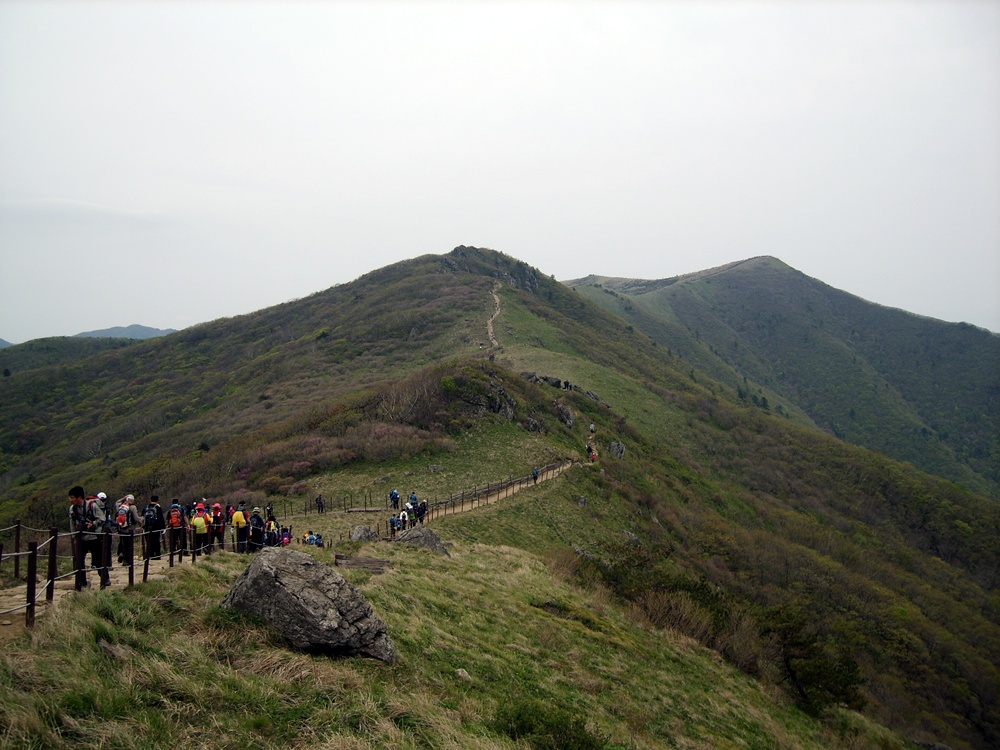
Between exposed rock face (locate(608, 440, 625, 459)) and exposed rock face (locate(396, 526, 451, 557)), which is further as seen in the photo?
exposed rock face (locate(608, 440, 625, 459))

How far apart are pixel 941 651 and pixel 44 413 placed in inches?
4312

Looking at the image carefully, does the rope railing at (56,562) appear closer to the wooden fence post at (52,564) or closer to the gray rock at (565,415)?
the wooden fence post at (52,564)

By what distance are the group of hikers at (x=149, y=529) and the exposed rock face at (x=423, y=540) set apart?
167 inches

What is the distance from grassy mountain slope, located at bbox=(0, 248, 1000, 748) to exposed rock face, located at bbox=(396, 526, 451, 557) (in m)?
2.34

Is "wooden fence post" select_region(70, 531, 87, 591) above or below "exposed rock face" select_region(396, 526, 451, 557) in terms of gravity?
above

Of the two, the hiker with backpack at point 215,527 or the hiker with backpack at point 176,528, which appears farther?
the hiker with backpack at point 215,527

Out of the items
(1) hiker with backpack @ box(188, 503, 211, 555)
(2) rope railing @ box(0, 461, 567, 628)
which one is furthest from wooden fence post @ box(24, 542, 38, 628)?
(1) hiker with backpack @ box(188, 503, 211, 555)

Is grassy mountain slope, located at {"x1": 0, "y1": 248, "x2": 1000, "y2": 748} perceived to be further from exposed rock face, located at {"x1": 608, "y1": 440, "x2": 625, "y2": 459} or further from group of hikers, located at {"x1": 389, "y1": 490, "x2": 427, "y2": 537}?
group of hikers, located at {"x1": 389, "y1": 490, "x2": 427, "y2": 537}

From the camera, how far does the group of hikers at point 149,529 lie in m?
9.69

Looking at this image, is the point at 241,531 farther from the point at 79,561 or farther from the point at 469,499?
the point at 469,499

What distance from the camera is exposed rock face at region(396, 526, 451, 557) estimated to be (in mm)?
18938

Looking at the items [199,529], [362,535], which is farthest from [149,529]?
[362,535]

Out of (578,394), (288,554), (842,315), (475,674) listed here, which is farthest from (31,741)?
(842,315)

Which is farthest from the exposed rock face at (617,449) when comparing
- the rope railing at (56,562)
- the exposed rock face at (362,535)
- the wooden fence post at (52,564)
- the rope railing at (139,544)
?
the wooden fence post at (52,564)
